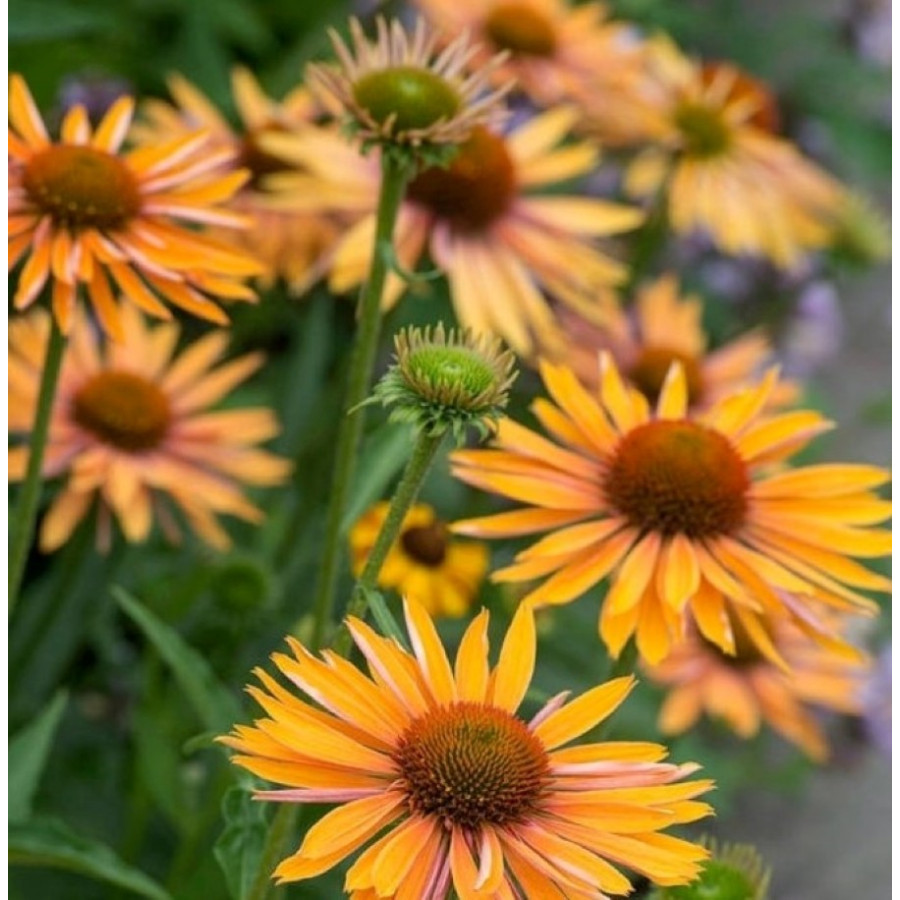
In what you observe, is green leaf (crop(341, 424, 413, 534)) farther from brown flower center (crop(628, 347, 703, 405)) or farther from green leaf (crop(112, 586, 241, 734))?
brown flower center (crop(628, 347, 703, 405))

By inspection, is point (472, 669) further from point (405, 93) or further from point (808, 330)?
point (808, 330)

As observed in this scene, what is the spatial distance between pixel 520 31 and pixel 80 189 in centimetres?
70

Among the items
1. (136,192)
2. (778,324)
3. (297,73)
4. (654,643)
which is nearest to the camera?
(654,643)

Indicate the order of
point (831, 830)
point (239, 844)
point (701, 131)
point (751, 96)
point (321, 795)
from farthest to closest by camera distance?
point (831, 830) → point (751, 96) → point (701, 131) → point (239, 844) → point (321, 795)

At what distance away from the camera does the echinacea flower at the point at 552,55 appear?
1556 mm

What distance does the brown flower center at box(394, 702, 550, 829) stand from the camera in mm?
674

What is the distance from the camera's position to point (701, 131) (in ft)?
5.17

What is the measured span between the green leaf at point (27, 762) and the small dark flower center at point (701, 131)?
800 mm

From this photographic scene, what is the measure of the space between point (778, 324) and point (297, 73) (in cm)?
62

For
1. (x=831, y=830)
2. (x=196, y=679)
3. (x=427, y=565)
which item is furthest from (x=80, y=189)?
(x=831, y=830)

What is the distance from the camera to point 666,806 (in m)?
0.68

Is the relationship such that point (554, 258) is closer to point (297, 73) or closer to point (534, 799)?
point (297, 73)

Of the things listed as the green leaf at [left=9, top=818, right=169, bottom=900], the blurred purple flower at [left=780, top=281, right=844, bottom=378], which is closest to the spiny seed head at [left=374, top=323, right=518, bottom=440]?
the green leaf at [left=9, top=818, right=169, bottom=900]

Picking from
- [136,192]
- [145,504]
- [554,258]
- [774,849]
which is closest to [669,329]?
[554,258]
